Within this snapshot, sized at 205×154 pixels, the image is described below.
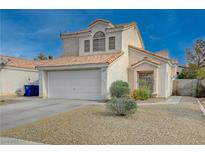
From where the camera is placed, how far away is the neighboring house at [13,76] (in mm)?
19516

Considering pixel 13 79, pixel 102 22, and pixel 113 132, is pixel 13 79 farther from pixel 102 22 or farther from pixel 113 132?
pixel 113 132

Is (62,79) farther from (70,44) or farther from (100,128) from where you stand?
(100,128)

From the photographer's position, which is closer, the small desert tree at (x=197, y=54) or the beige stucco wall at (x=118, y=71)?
the beige stucco wall at (x=118, y=71)

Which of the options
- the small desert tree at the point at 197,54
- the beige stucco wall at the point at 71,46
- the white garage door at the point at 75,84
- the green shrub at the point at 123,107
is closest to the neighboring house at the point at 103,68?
the white garage door at the point at 75,84

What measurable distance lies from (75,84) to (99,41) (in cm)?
518

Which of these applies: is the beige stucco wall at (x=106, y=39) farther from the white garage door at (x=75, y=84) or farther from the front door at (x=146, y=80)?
the white garage door at (x=75, y=84)

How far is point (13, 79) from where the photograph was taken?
2052cm

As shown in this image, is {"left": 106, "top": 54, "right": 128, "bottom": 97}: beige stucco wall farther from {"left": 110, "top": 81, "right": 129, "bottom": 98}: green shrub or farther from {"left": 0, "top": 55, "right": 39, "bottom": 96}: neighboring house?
{"left": 0, "top": 55, "right": 39, "bottom": 96}: neighboring house

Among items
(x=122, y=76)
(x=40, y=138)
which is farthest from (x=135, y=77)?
(x=40, y=138)

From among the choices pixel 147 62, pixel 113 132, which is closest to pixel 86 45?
pixel 147 62

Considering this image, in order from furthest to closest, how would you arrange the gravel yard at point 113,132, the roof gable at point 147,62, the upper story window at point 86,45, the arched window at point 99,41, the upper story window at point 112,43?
the upper story window at point 86,45 → the arched window at point 99,41 → the upper story window at point 112,43 → the roof gable at point 147,62 → the gravel yard at point 113,132

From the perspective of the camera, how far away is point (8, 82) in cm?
2008

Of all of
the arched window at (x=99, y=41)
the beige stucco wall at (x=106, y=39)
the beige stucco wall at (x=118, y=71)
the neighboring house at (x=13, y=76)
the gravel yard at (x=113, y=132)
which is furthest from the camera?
the neighboring house at (x=13, y=76)

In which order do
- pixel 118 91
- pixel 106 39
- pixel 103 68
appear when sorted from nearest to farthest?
pixel 118 91 → pixel 103 68 → pixel 106 39
